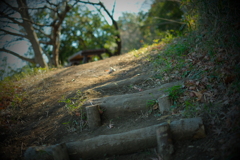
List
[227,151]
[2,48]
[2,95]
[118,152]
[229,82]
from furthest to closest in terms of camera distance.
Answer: [2,48] → [2,95] → [229,82] → [118,152] → [227,151]

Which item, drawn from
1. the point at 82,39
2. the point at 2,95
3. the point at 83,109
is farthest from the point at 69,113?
the point at 82,39

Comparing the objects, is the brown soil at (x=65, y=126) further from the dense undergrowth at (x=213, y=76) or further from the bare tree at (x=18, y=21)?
the bare tree at (x=18, y=21)

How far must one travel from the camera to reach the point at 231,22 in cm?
255

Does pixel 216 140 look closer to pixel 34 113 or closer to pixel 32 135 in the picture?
pixel 32 135

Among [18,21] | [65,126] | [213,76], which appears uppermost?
[18,21]

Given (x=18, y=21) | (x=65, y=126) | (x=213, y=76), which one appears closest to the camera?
(x=213, y=76)

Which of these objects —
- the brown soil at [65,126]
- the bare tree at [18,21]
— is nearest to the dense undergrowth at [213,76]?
the brown soil at [65,126]

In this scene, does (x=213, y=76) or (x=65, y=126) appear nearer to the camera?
(x=213, y=76)

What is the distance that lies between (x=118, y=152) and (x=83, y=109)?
1030mm

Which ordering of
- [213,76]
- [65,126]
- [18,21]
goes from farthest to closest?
1. [18,21]
2. [65,126]
3. [213,76]

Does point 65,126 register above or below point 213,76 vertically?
below

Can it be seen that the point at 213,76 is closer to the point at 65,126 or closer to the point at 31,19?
the point at 65,126

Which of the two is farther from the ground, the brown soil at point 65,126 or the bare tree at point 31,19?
the bare tree at point 31,19

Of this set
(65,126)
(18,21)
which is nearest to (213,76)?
(65,126)
